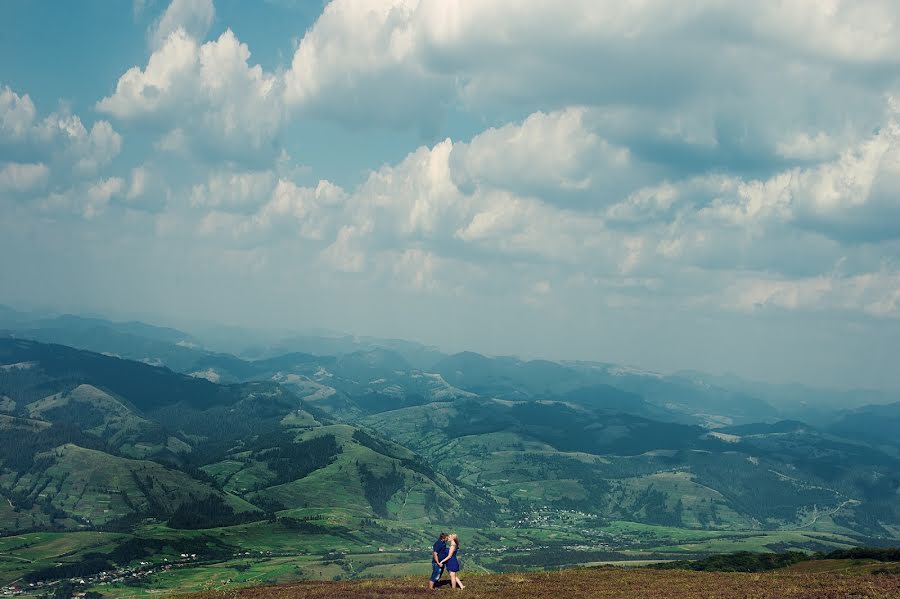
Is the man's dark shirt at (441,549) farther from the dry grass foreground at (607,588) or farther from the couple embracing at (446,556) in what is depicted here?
the dry grass foreground at (607,588)

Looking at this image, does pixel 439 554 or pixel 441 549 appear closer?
pixel 439 554

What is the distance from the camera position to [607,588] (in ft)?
200

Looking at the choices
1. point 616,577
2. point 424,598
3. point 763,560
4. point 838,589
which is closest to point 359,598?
point 424,598

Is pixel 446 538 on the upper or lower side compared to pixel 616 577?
upper

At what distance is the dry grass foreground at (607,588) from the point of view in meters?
53.2

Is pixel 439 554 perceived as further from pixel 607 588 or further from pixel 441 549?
pixel 607 588

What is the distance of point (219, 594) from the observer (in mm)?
60812

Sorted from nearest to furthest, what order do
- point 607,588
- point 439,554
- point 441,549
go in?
1. point 439,554
2. point 441,549
3. point 607,588

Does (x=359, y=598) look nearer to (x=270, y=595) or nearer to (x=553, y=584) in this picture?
(x=270, y=595)

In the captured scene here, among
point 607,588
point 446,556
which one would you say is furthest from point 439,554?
point 607,588

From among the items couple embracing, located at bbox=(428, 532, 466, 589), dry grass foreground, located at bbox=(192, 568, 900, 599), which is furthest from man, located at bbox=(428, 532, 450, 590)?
dry grass foreground, located at bbox=(192, 568, 900, 599)

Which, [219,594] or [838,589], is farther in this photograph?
[219,594]

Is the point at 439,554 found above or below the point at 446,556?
above

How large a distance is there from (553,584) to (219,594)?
3559 centimetres
